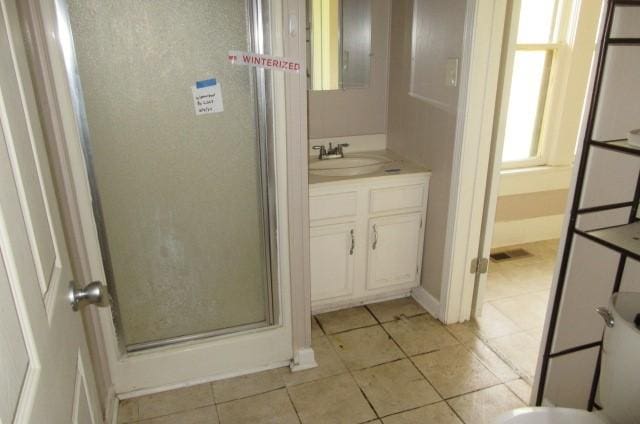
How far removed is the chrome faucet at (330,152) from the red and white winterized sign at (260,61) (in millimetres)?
1024

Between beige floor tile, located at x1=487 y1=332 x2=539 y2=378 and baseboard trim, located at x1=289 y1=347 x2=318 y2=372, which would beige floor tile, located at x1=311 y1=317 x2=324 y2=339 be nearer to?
baseboard trim, located at x1=289 y1=347 x2=318 y2=372

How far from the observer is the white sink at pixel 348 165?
2.59m

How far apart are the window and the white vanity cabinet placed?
92cm

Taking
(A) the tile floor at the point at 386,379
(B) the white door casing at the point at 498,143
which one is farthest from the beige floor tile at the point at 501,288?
(B) the white door casing at the point at 498,143

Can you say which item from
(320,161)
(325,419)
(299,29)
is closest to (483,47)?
(299,29)

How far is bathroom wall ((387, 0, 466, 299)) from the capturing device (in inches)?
90.0

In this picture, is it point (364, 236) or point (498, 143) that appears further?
point (364, 236)

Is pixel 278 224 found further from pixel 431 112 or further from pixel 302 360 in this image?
pixel 431 112

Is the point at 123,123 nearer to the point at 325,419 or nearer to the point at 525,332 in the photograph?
the point at 325,419

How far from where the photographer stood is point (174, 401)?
2080mm

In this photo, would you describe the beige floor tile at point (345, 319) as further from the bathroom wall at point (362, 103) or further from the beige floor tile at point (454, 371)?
the bathroom wall at point (362, 103)

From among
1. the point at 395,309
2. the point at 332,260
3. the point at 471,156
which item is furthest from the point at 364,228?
the point at 471,156

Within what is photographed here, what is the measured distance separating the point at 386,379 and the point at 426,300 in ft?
2.18

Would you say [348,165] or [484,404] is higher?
[348,165]
